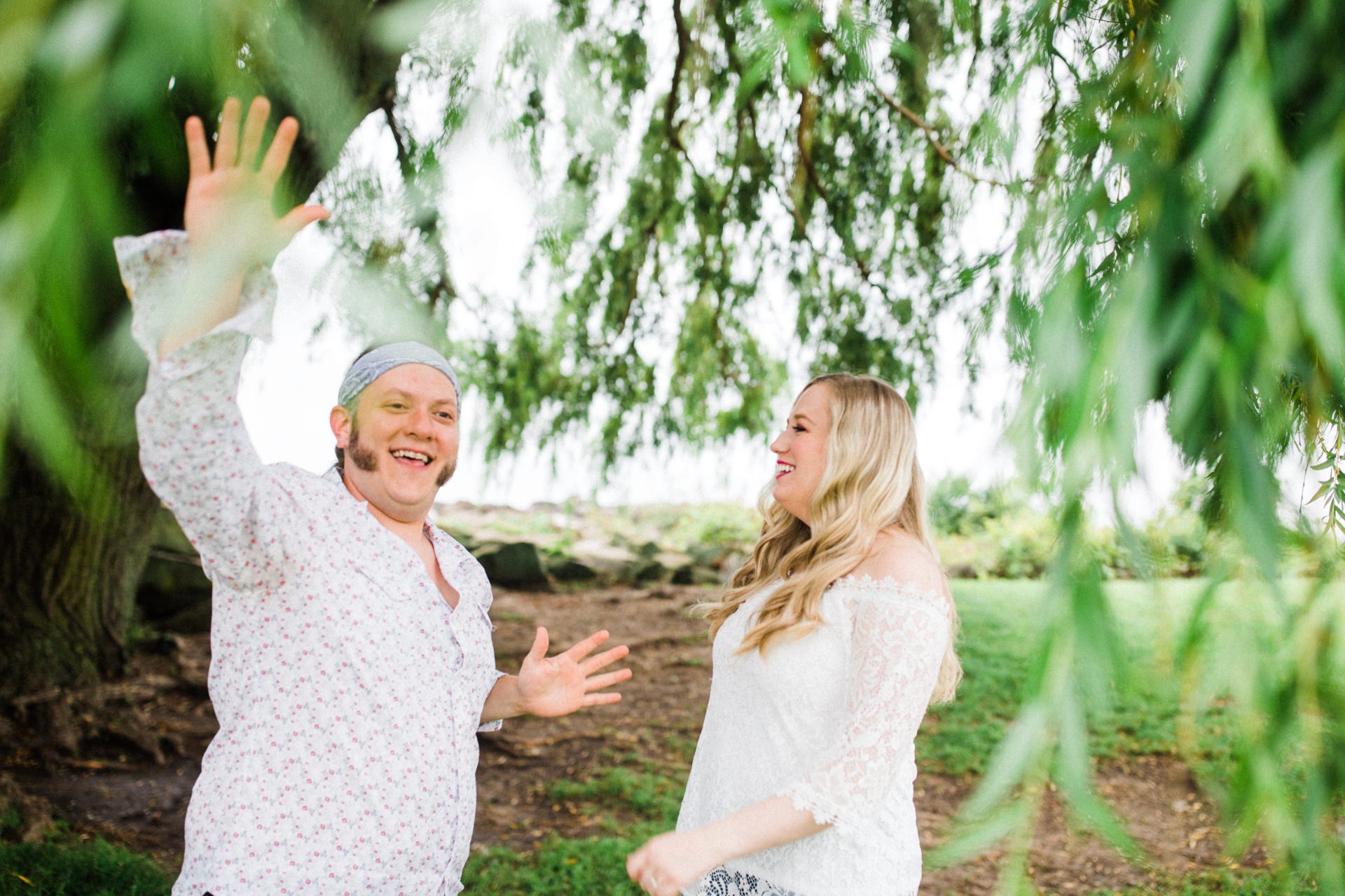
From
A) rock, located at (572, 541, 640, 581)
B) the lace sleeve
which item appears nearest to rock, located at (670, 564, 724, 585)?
rock, located at (572, 541, 640, 581)

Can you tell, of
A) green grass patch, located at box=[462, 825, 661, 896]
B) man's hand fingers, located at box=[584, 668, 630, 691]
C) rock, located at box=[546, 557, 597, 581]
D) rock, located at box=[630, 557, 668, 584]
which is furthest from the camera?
rock, located at box=[630, 557, 668, 584]

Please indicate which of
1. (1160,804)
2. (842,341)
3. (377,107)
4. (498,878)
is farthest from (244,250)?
(1160,804)

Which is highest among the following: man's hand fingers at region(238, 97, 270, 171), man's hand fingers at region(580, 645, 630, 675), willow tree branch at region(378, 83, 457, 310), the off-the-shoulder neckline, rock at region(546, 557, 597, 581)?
willow tree branch at region(378, 83, 457, 310)

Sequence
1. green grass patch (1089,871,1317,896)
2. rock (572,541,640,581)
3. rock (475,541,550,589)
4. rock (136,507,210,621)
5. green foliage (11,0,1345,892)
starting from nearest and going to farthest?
green foliage (11,0,1345,892) < green grass patch (1089,871,1317,896) < rock (136,507,210,621) < rock (475,541,550,589) < rock (572,541,640,581)

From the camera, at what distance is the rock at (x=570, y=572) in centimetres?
1050

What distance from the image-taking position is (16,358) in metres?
0.98

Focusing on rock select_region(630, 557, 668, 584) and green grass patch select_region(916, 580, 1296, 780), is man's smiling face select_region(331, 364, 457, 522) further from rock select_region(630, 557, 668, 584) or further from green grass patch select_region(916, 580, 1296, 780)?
rock select_region(630, 557, 668, 584)

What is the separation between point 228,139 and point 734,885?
5.24ft

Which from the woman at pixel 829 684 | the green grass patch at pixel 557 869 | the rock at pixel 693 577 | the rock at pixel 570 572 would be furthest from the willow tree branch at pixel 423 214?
the rock at pixel 693 577

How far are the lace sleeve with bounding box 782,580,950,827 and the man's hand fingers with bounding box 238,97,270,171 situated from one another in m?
1.26

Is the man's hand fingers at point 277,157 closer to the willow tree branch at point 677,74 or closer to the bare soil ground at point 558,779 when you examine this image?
the bare soil ground at point 558,779

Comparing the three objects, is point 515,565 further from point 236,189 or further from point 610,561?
point 236,189

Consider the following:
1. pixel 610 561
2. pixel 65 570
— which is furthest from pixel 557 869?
pixel 610 561

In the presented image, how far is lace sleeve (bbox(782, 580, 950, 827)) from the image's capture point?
1.69 m
